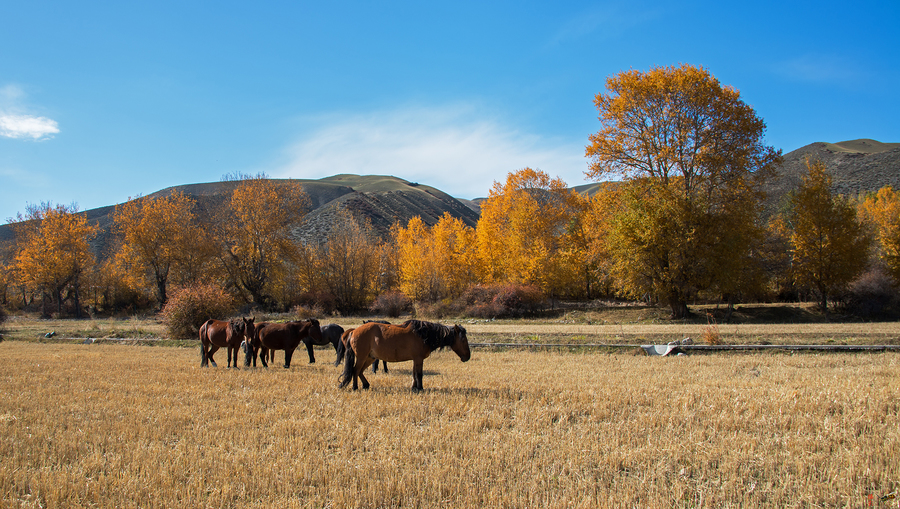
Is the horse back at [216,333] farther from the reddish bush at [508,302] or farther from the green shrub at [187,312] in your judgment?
the reddish bush at [508,302]

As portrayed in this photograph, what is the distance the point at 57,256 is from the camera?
4872 cm

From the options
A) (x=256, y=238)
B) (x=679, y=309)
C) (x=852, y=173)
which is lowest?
(x=679, y=309)

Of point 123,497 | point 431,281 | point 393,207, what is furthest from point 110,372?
point 393,207

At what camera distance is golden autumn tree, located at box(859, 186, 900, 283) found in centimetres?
3369

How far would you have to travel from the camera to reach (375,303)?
42.8 metres

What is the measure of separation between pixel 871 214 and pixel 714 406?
5588 centimetres

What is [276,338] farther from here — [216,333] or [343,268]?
[343,268]

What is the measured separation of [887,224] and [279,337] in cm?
5563

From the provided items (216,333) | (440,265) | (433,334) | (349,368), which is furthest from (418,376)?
(440,265)

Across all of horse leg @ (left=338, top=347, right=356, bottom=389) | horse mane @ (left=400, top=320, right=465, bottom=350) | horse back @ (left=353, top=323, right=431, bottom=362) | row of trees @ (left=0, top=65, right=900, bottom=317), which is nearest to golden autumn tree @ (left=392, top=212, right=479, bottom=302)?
row of trees @ (left=0, top=65, right=900, bottom=317)

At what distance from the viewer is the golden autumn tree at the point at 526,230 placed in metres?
39.8

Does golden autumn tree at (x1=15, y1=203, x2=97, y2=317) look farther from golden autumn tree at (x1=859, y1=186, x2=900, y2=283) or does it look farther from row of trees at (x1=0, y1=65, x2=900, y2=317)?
golden autumn tree at (x1=859, y1=186, x2=900, y2=283)

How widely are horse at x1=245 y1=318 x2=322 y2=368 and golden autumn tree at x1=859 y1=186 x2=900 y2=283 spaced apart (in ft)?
135

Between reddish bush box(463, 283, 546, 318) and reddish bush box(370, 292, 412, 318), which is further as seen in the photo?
reddish bush box(370, 292, 412, 318)
